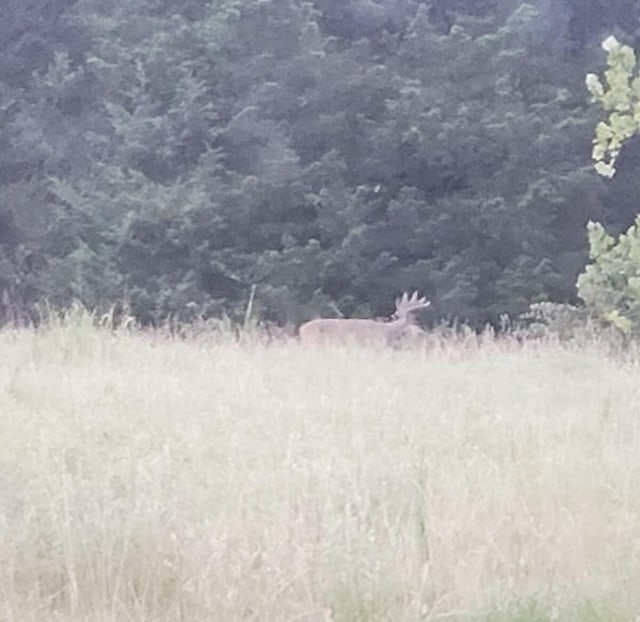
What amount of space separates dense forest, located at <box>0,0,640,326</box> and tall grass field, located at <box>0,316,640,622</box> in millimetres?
12882

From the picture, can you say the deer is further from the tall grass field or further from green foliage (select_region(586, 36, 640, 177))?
the tall grass field

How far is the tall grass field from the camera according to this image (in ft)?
13.9

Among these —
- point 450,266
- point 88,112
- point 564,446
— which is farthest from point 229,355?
point 88,112

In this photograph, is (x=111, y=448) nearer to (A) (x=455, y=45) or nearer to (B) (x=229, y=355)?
(B) (x=229, y=355)

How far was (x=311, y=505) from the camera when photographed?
16.0 ft

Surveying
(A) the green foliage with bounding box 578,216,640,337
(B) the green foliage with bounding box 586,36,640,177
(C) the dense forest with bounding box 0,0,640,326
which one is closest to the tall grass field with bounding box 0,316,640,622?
(B) the green foliage with bounding box 586,36,640,177

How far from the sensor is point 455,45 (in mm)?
20984

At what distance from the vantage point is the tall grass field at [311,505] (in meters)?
4.23

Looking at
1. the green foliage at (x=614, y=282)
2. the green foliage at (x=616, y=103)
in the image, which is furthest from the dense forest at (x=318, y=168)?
the green foliage at (x=616, y=103)

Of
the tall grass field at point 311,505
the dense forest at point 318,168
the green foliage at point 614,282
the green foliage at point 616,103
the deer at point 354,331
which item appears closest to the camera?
the tall grass field at point 311,505

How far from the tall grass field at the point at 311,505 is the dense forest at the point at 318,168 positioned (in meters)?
12.9

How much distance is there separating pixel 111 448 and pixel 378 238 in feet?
51.2

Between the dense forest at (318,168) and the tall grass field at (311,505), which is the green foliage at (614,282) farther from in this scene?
the dense forest at (318,168)

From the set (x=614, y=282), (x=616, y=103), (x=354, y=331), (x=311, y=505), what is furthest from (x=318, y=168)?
(x=311, y=505)
